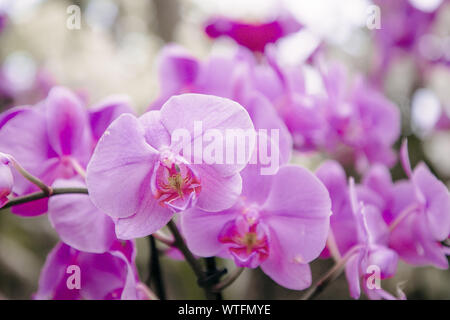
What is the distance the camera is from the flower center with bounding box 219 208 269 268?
0.29m

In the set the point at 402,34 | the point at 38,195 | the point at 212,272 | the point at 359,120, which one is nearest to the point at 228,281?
the point at 212,272

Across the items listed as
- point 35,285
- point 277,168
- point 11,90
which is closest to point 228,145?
point 277,168

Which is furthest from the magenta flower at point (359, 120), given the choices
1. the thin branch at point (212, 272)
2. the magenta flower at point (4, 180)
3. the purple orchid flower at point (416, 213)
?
the magenta flower at point (4, 180)

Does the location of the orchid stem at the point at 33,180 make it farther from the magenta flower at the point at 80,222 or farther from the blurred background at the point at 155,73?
the blurred background at the point at 155,73

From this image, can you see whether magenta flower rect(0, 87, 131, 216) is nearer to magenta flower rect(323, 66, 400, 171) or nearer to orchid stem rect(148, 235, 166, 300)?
orchid stem rect(148, 235, 166, 300)

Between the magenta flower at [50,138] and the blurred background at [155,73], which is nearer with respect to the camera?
the magenta flower at [50,138]

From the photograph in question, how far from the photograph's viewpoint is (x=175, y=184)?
27 cm

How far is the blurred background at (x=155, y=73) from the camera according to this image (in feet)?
2.35

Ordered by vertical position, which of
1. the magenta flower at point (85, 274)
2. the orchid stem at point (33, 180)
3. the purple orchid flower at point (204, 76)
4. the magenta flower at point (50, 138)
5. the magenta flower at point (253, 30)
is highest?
the magenta flower at point (253, 30)

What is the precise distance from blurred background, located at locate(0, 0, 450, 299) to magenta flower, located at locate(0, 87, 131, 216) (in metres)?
0.33

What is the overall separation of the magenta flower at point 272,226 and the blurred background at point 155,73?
12.2 inches

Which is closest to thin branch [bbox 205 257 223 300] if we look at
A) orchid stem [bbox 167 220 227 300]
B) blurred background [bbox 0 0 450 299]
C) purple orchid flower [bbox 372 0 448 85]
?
orchid stem [bbox 167 220 227 300]

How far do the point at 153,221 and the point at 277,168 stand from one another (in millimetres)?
85

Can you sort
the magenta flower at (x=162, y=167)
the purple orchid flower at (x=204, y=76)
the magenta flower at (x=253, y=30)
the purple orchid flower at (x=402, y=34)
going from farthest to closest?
the purple orchid flower at (x=402, y=34)
the magenta flower at (x=253, y=30)
the purple orchid flower at (x=204, y=76)
the magenta flower at (x=162, y=167)
